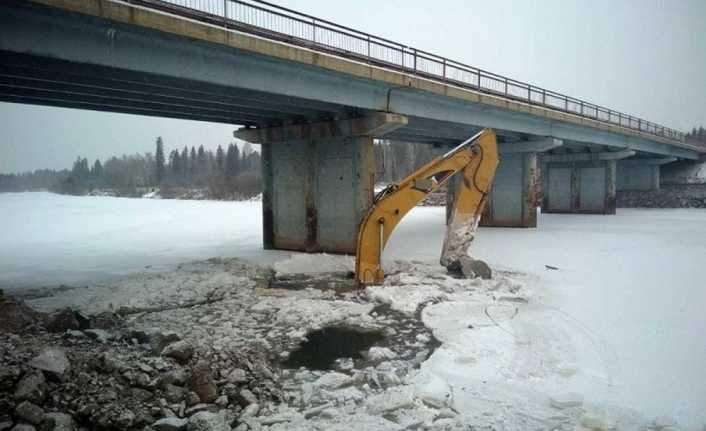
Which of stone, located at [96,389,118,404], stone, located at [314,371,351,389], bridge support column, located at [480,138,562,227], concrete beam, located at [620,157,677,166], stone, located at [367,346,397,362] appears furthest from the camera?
concrete beam, located at [620,157,677,166]

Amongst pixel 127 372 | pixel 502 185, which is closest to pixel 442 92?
pixel 502 185

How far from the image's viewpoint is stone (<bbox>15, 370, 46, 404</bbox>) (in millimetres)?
4293

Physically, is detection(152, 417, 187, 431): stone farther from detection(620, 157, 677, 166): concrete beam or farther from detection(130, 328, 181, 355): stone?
detection(620, 157, 677, 166): concrete beam

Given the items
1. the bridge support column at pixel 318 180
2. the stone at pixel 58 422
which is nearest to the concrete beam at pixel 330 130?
the bridge support column at pixel 318 180

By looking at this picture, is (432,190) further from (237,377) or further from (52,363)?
(52,363)

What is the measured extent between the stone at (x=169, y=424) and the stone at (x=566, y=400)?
3588 mm

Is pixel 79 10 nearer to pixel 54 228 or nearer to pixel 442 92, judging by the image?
pixel 442 92

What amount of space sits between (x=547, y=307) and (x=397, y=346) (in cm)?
334

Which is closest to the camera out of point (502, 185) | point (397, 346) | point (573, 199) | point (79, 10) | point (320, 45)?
point (397, 346)

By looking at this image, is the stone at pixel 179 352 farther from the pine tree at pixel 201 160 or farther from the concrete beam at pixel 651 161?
the pine tree at pixel 201 160

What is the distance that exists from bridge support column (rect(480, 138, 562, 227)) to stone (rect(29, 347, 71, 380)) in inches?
870

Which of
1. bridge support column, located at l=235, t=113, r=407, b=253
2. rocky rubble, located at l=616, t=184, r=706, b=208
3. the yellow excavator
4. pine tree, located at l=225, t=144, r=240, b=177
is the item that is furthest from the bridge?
pine tree, located at l=225, t=144, r=240, b=177

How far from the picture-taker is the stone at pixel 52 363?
15.4 ft

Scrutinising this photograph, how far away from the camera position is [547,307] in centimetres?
837
